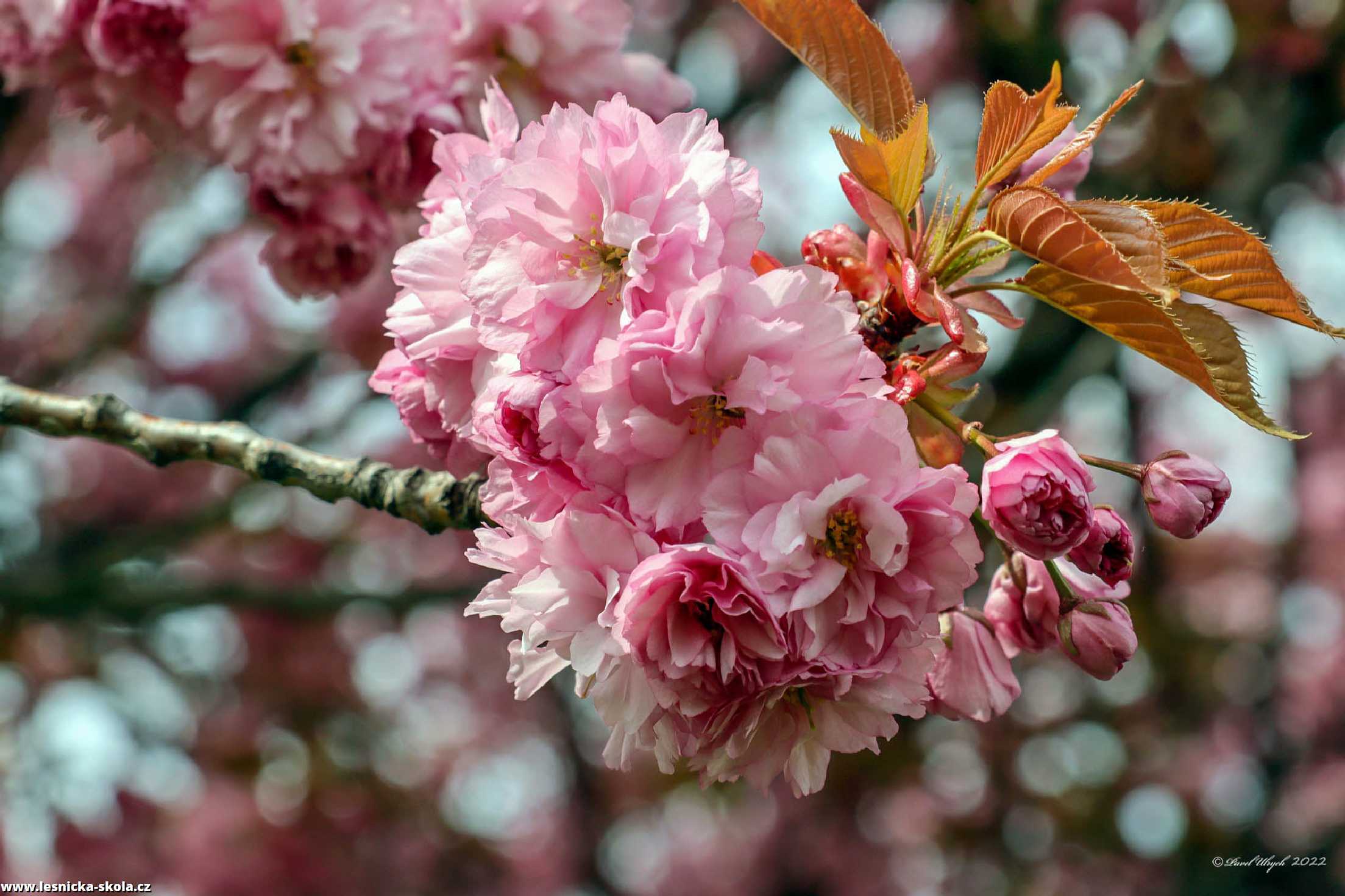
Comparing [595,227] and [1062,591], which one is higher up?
[595,227]

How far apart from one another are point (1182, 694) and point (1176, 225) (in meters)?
5.01

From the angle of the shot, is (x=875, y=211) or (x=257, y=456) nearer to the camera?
(x=875, y=211)

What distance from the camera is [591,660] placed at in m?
0.99

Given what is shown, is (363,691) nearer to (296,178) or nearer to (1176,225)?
(296,178)

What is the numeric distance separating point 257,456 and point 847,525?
978 mm

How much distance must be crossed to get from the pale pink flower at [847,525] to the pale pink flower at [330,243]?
1.20 metres

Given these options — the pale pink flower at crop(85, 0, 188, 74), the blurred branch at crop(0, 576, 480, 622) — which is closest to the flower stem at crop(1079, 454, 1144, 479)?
the pale pink flower at crop(85, 0, 188, 74)

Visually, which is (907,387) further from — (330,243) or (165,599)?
(165,599)

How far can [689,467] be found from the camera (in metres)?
0.98

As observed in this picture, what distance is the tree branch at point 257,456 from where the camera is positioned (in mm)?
1406

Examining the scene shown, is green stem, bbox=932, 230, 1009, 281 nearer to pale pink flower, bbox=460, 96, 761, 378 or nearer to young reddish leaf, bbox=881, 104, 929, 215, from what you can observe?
young reddish leaf, bbox=881, 104, 929, 215

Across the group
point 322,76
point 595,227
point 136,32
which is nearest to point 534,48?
point 322,76

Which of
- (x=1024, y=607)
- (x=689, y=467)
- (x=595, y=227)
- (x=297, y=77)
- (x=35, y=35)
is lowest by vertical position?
(x=35, y=35)

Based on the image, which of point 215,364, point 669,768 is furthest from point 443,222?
point 215,364
